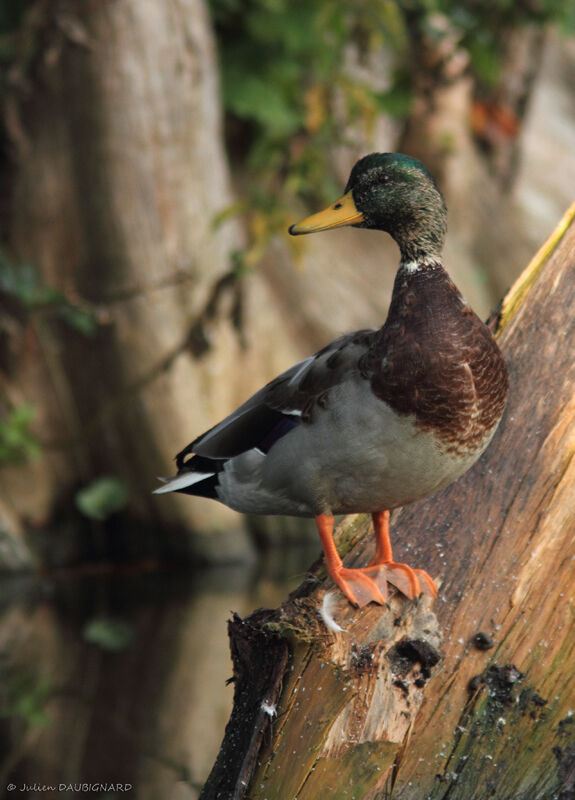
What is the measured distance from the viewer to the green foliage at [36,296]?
19.3 ft

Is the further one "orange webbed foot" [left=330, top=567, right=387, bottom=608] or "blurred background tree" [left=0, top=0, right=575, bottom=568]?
"blurred background tree" [left=0, top=0, right=575, bottom=568]

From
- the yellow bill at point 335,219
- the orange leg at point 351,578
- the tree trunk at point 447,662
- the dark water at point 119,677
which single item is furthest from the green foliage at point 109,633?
the yellow bill at point 335,219

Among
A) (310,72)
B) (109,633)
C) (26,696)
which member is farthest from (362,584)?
(310,72)

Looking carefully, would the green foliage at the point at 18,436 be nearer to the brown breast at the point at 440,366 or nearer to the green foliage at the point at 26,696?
the green foliage at the point at 26,696

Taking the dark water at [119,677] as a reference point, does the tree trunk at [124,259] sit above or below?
above

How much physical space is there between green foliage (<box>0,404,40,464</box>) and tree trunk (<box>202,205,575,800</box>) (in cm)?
390

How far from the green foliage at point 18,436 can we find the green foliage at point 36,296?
0.61 meters

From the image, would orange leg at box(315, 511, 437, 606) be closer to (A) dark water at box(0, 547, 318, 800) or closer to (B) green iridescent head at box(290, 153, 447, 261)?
(B) green iridescent head at box(290, 153, 447, 261)

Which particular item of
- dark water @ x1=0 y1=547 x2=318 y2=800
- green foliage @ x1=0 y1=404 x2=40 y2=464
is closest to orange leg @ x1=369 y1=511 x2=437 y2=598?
dark water @ x1=0 y1=547 x2=318 y2=800

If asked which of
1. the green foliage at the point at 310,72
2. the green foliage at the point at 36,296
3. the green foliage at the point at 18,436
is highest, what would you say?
the green foliage at the point at 310,72

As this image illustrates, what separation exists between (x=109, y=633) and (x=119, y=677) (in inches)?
23.4

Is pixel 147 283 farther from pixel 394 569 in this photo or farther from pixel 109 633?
pixel 394 569

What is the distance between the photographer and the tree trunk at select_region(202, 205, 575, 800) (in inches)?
89.0

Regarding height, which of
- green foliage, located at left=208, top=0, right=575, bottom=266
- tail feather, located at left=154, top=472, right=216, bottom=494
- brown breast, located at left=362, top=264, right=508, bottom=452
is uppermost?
green foliage, located at left=208, top=0, right=575, bottom=266
